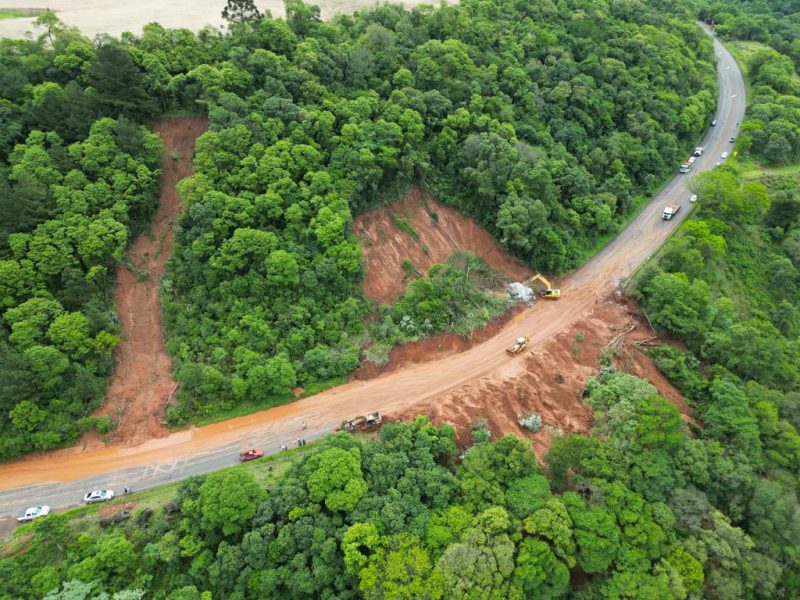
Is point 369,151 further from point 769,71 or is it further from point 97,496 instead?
point 769,71

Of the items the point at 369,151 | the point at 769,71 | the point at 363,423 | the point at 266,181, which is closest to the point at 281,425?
the point at 363,423

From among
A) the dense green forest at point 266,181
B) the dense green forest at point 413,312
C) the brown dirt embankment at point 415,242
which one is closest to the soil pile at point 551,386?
the dense green forest at point 413,312

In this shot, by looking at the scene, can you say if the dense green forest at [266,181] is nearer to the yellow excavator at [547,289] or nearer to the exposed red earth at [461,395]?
the exposed red earth at [461,395]

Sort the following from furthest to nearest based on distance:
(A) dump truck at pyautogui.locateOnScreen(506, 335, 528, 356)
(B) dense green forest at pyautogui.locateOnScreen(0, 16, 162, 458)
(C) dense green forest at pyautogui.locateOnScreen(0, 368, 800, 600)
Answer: (A) dump truck at pyautogui.locateOnScreen(506, 335, 528, 356), (B) dense green forest at pyautogui.locateOnScreen(0, 16, 162, 458), (C) dense green forest at pyautogui.locateOnScreen(0, 368, 800, 600)

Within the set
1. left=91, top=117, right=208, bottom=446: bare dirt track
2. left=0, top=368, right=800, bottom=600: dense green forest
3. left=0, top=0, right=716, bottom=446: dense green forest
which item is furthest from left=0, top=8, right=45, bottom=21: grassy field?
left=0, top=368, right=800, bottom=600: dense green forest

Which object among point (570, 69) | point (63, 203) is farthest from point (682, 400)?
point (63, 203)

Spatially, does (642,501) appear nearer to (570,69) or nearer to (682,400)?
(682,400)

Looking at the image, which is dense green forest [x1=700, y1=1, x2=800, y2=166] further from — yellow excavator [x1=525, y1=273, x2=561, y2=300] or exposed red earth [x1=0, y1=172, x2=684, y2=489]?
yellow excavator [x1=525, y1=273, x2=561, y2=300]
